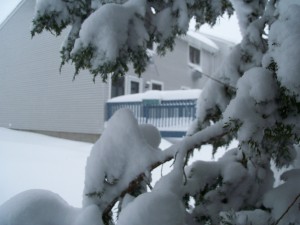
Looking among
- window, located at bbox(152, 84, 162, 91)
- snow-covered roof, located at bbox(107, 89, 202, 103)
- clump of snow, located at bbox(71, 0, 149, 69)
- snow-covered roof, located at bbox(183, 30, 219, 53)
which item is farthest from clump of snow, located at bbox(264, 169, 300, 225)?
snow-covered roof, located at bbox(183, 30, 219, 53)

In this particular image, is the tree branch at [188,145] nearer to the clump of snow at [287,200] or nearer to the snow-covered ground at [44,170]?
the clump of snow at [287,200]

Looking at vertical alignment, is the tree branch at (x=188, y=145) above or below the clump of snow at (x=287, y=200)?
above

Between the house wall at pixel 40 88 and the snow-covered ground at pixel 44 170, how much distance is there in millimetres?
4016

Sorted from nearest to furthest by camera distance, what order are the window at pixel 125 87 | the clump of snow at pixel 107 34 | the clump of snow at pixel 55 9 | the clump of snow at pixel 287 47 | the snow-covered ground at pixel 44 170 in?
1. the clump of snow at pixel 287 47
2. the clump of snow at pixel 107 34
3. the clump of snow at pixel 55 9
4. the snow-covered ground at pixel 44 170
5. the window at pixel 125 87

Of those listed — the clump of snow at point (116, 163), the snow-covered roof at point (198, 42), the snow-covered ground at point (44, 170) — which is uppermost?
the snow-covered roof at point (198, 42)

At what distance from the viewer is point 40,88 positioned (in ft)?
61.6

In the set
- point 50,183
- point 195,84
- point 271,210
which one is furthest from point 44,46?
point 271,210

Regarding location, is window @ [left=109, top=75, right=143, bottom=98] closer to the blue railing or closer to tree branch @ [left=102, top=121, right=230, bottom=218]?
the blue railing

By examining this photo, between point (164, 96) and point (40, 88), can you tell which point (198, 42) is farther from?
point (40, 88)

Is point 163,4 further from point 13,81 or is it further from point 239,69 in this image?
point 13,81

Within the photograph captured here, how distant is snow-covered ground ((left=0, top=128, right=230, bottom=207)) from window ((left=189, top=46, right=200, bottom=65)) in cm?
1041

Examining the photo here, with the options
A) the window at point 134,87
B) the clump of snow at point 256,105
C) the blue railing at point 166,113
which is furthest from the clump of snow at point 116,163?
the window at point 134,87

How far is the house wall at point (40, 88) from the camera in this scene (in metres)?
16.4

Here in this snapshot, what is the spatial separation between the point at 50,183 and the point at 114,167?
6.07 m
